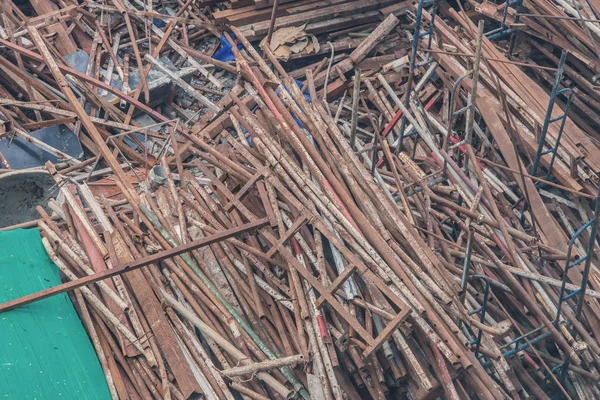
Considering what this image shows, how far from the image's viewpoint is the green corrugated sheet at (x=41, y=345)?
6078 millimetres

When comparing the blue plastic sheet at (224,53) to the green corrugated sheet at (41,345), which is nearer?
the green corrugated sheet at (41,345)

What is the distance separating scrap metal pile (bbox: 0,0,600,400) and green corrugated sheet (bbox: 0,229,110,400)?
15 cm

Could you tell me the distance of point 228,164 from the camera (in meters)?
7.42

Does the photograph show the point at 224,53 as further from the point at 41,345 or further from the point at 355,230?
the point at 41,345

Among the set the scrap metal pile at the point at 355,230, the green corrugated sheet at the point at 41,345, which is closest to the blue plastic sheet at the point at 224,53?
the scrap metal pile at the point at 355,230

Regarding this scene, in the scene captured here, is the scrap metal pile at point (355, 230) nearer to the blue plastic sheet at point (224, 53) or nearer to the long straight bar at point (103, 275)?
the long straight bar at point (103, 275)

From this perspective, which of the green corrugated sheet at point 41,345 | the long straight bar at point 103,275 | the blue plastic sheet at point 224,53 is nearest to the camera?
the green corrugated sheet at point 41,345

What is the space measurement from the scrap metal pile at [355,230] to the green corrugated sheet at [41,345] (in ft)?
0.50

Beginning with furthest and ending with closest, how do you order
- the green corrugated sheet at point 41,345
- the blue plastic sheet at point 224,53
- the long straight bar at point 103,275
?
the blue plastic sheet at point 224,53, the long straight bar at point 103,275, the green corrugated sheet at point 41,345

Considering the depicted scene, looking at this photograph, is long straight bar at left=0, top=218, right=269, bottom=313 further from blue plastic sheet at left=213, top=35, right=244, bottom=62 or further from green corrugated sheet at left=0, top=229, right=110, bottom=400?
blue plastic sheet at left=213, top=35, right=244, bottom=62

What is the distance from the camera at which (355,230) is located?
6.52 m

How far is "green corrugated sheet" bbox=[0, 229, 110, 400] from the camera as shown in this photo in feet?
19.9

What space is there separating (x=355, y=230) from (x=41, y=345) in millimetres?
2939

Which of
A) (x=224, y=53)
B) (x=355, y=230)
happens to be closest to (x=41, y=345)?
(x=355, y=230)
